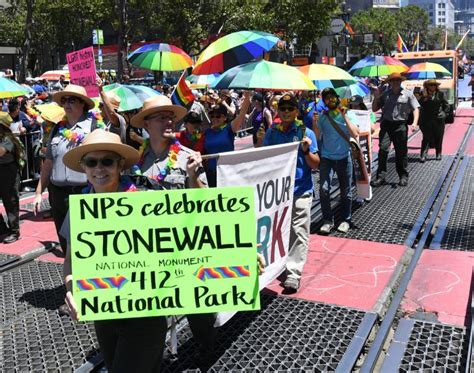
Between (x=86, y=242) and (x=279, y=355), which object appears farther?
(x=279, y=355)

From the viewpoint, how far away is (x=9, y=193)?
715 cm

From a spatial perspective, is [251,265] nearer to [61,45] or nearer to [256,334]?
[256,334]

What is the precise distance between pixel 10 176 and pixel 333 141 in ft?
13.2

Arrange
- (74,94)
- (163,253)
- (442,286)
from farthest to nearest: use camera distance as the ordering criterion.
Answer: (442,286) < (74,94) < (163,253)

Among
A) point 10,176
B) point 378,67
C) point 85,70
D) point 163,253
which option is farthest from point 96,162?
point 378,67

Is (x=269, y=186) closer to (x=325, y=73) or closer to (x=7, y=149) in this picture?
(x=325, y=73)

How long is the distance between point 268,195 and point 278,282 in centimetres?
135

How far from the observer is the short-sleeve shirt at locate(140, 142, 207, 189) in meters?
3.72

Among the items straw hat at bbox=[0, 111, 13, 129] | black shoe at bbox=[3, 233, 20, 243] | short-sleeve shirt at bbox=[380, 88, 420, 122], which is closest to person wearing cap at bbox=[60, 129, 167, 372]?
straw hat at bbox=[0, 111, 13, 129]

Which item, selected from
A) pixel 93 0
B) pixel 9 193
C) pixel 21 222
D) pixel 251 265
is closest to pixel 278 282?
pixel 251 265

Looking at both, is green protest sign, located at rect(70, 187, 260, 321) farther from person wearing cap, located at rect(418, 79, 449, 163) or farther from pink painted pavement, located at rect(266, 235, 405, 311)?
person wearing cap, located at rect(418, 79, 449, 163)

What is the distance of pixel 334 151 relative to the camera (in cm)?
703

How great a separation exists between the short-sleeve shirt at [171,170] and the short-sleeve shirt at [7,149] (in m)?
3.54

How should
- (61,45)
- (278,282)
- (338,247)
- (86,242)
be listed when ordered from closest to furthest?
(86,242) → (278,282) → (338,247) → (61,45)
